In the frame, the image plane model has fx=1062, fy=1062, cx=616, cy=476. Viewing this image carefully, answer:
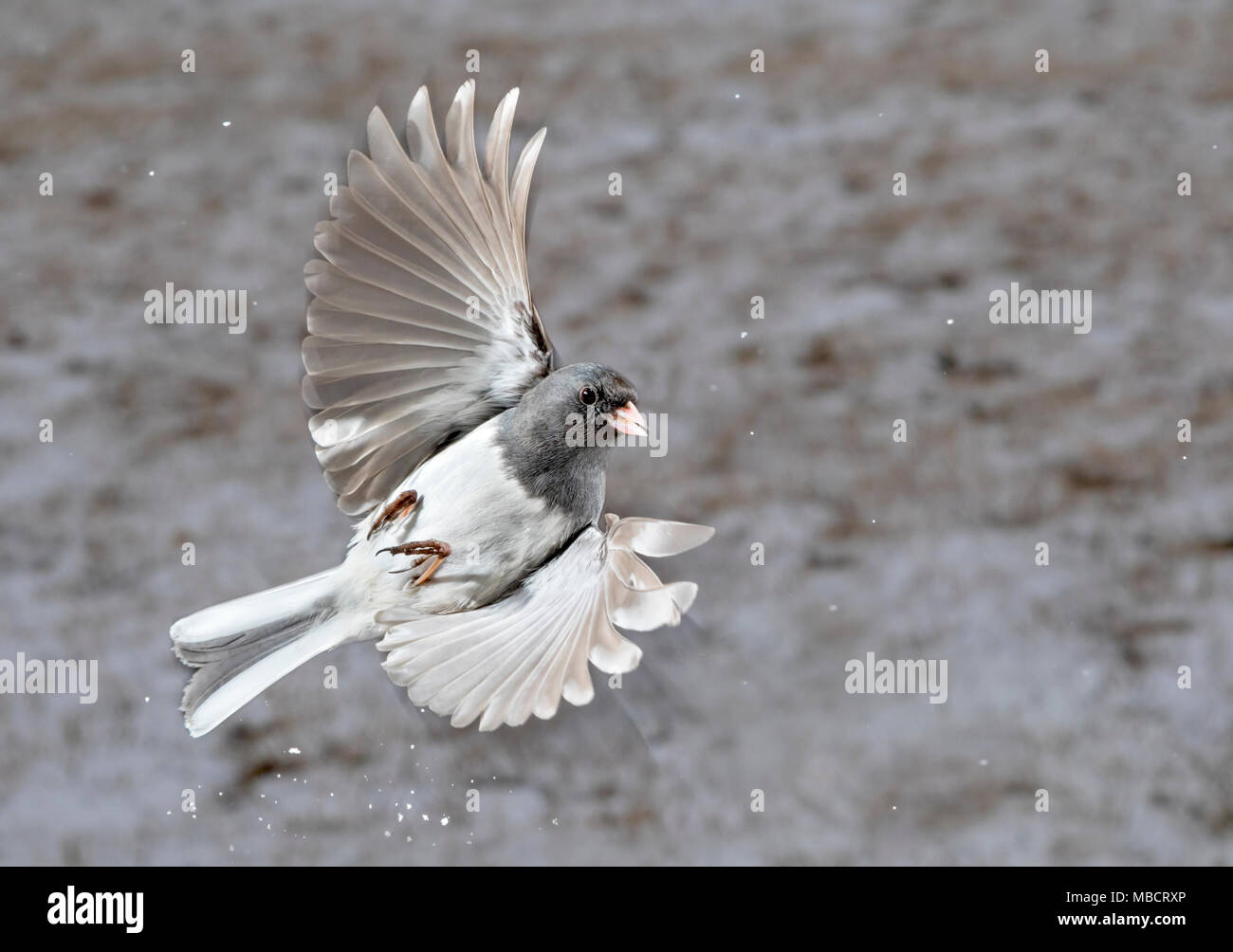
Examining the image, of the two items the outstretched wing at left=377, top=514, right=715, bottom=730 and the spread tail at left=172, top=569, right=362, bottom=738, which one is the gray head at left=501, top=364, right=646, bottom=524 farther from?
the spread tail at left=172, top=569, right=362, bottom=738

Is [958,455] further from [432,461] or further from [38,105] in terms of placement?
[38,105]

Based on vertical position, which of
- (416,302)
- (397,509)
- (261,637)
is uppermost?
(416,302)

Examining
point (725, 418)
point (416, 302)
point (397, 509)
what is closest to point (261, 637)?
point (397, 509)

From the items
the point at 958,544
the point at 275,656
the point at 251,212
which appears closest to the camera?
the point at 275,656

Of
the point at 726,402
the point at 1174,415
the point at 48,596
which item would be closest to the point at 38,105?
the point at 48,596

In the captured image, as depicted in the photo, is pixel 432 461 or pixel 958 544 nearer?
pixel 432 461

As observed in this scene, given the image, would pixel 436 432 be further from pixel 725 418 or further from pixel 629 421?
pixel 725 418
